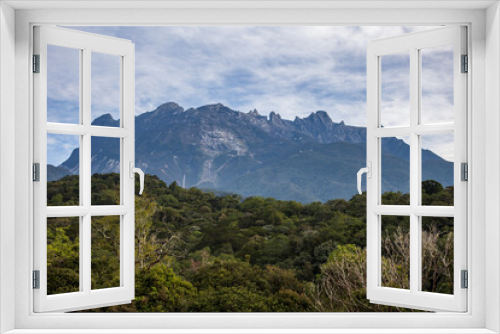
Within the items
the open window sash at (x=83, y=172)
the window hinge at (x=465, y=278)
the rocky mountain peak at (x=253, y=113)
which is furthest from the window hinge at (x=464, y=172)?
the rocky mountain peak at (x=253, y=113)

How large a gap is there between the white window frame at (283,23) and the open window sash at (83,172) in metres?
0.05

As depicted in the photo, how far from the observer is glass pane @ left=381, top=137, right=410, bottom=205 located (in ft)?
24.5

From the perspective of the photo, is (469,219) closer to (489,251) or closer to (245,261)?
(489,251)

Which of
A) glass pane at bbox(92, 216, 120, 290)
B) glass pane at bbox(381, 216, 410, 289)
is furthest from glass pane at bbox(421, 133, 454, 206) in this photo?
glass pane at bbox(92, 216, 120, 290)

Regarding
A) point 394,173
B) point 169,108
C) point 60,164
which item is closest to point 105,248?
point 60,164

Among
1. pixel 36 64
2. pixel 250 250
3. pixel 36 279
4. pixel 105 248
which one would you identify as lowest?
pixel 250 250

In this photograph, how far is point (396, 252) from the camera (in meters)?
6.23

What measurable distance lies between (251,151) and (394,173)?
9.66 feet

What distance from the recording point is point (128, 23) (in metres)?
2.26

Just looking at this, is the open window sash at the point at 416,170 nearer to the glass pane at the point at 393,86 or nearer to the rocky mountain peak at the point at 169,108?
the glass pane at the point at 393,86

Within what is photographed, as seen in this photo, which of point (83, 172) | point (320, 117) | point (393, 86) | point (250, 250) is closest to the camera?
point (83, 172)

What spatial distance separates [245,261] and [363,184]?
2639 mm

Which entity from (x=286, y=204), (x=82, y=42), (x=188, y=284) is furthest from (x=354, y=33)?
(x=82, y=42)

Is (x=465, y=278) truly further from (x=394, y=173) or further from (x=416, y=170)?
(x=394, y=173)
